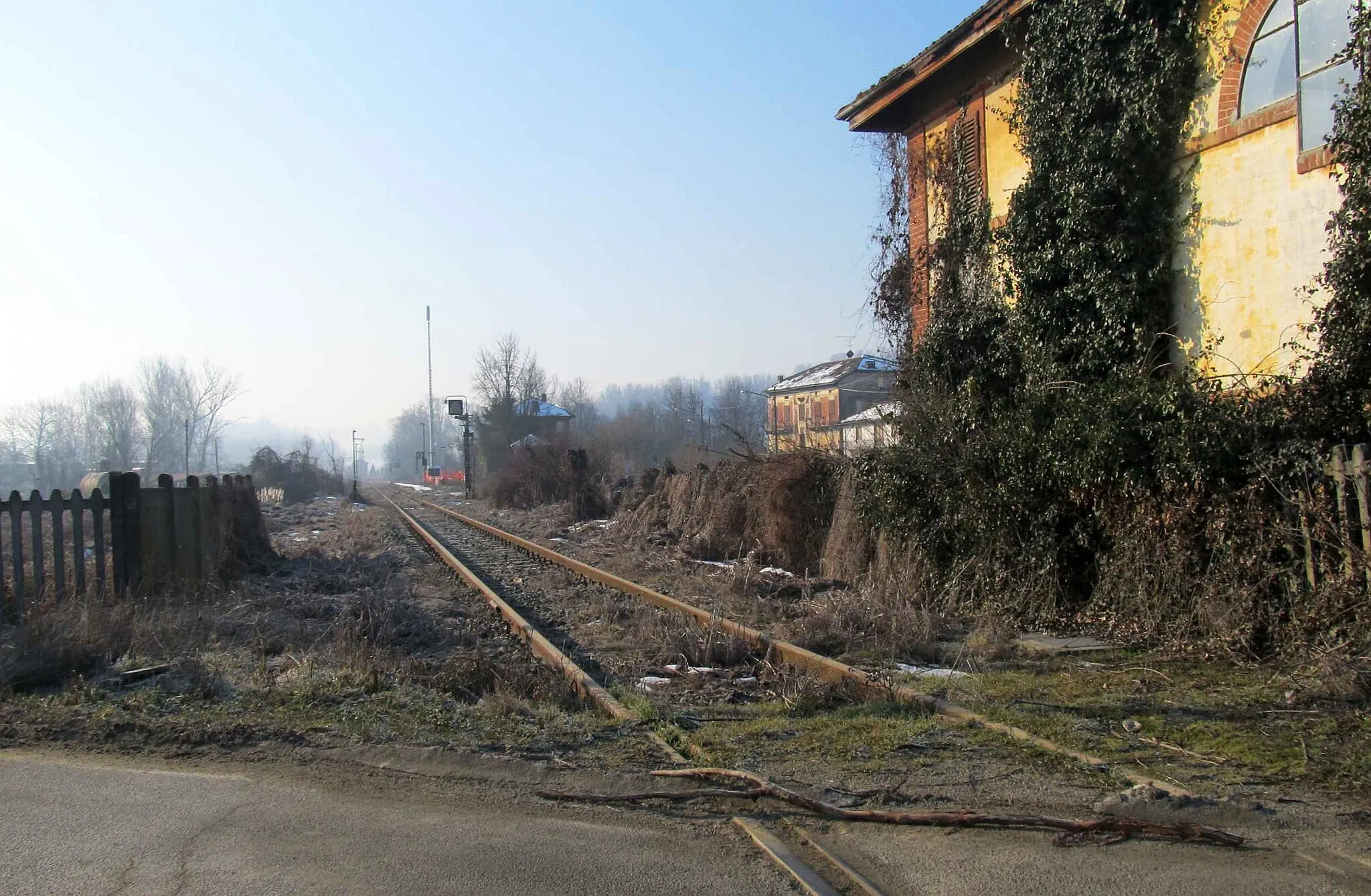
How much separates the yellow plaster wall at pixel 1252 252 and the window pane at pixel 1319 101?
0.45ft

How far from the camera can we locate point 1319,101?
9.30 m

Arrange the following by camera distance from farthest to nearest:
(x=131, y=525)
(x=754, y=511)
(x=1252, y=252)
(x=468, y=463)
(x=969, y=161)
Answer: (x=468, y=463) → (x=754, y=511) → (x=969, y=161) → (x=131, y=525) → (x=1252, y=252)

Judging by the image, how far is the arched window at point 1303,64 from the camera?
922 centimetres

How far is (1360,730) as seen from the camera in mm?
5516

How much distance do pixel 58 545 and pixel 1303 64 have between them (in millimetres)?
13173

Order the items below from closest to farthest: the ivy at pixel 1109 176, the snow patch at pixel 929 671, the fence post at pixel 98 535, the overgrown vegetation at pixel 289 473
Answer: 1. the snow patch at pixel 929 671
2. the fence post at pixel 98 535
3. the ivy at pixel 1109 176
4. the overgrown vegetation at pixel 289 473

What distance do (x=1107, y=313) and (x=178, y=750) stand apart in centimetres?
991

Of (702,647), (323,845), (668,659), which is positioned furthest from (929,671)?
(323,845)

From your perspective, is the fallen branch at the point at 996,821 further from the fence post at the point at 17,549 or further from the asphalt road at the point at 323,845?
the fence post at the point at 17,549

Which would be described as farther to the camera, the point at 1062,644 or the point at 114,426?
the point at 114,426

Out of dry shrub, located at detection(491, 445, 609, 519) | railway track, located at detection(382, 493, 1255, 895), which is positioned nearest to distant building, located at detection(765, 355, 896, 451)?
dry shrub, located at detection(491, 445, 609, 519)

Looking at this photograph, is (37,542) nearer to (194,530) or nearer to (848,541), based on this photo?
(194,530)

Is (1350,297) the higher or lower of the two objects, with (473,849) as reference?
higher

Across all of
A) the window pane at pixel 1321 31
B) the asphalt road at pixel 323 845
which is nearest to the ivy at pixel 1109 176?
the window pane at pixel 1321 31
